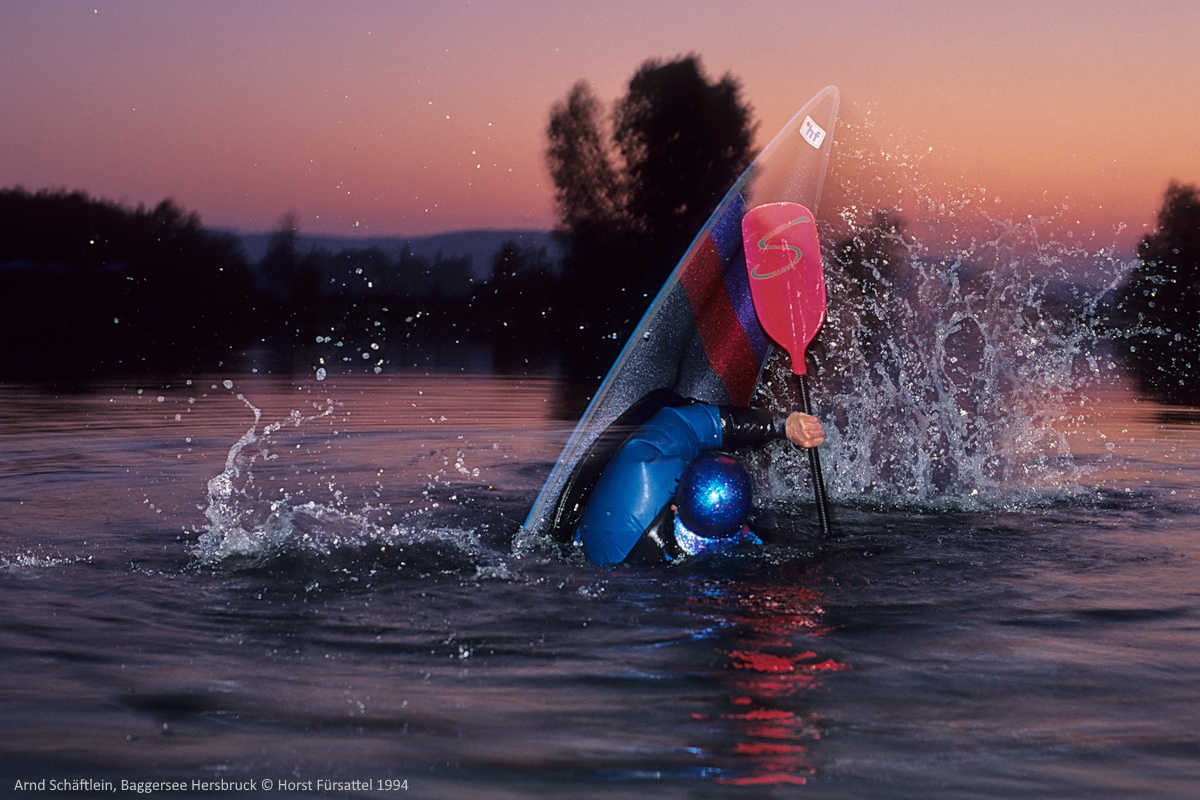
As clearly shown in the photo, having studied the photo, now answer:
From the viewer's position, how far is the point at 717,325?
639 cm

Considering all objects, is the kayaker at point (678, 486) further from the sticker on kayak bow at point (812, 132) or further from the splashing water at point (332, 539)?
the sticker on kayak bow at point (812, 132)

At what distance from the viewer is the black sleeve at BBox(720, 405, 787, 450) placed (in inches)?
209

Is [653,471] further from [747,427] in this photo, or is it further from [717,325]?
[717,325]

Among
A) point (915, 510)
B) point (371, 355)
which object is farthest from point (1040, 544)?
point (371, 355)

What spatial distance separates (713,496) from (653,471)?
299mm

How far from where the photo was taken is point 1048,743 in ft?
10.2

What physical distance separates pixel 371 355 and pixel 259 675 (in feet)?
84.2

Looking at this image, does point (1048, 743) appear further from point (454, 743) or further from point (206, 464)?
point (206, 464)

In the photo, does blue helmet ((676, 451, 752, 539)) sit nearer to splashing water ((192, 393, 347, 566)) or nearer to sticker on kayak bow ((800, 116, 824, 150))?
splashing water ((192, 393, 347, 566))

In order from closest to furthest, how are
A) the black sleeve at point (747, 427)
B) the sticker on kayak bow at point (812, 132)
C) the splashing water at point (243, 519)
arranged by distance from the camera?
the black sleeve at point (747, 427) → the splashing water at point (243, 519) → the sticker on kayak bow at point (812, 132)

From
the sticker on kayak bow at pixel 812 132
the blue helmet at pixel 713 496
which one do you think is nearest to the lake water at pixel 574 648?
the blue helmet at pixel 713 496

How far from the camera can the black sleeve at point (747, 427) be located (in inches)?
209

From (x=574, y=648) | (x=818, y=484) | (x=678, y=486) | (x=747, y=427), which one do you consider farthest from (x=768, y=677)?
(x=818, y=484)

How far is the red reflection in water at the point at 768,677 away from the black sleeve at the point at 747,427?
28.5 inches
